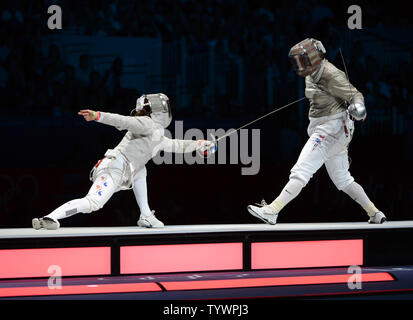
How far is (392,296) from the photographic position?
2643 mm

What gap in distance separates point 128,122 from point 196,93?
1225mm

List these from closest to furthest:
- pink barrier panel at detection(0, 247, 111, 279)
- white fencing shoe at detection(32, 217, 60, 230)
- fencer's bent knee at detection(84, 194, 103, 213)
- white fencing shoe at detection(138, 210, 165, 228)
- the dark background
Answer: pink barrier panel at detection(0, 247, 111, 279), white fencing shoe at detection(32, 217, 60, 230), fencer's bent knee at detection(84, 194, 103, 213), white fencing shoe at detection(138, 210, 165, 228), the dark background

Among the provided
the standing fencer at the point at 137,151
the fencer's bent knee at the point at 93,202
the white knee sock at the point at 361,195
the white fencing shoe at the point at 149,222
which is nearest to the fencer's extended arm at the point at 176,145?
the standing fencer at the point at 137,151

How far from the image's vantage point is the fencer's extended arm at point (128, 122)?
298cm

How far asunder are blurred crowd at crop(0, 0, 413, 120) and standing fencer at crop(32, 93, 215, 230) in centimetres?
85

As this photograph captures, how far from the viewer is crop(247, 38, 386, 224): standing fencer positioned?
3.31 meters

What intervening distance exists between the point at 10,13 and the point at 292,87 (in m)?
2.22

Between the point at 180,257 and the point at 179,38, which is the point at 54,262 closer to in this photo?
the point at 180,257

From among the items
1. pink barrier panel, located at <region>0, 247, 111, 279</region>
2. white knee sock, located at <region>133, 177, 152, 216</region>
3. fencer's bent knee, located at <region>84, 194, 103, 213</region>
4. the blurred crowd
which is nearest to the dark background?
the blurred crowd

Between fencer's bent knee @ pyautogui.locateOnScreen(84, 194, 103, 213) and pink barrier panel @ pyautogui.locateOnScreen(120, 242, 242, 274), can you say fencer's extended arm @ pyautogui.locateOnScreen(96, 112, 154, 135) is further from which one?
pink barrier panel @ pyautogui.locateOnScreen(120, 242, 242, 274)

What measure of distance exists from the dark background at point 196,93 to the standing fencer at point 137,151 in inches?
32.0

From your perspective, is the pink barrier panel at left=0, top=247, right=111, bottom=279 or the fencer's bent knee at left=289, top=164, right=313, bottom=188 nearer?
the pink barrier panel at left=0, top=247, right=111, bottom=279

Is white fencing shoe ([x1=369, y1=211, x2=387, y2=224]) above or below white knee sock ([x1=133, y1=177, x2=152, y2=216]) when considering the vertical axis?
below
